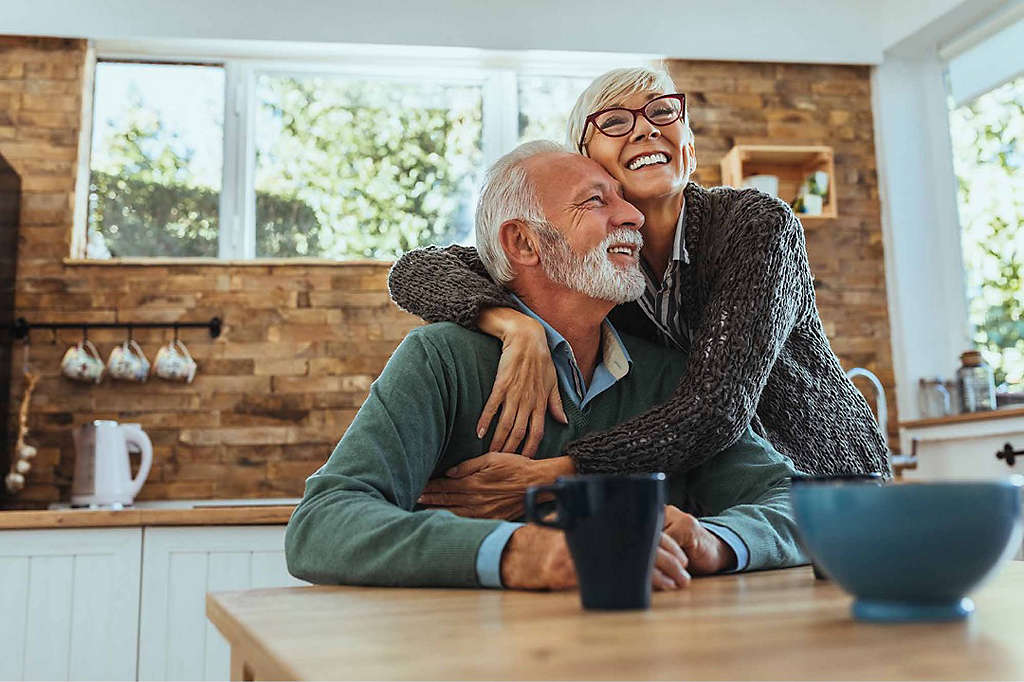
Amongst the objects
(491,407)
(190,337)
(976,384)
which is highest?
(190,337)

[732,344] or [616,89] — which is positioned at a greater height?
[616,89]

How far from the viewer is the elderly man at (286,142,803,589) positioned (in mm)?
891

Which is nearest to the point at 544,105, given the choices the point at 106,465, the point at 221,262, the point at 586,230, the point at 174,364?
the point at 221,262

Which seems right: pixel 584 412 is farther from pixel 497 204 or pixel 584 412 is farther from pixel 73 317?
pixel 73 317

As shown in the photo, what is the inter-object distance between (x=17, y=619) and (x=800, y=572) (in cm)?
211

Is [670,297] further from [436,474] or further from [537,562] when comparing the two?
[537,562]

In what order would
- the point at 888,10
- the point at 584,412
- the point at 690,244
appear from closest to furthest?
1. the point at 584,412
2. the point at 690,244
3. the point at 888,10

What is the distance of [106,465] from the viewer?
3.11 meters

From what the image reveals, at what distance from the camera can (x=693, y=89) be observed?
390 centimetres

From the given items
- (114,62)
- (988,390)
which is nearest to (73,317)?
(114,62)

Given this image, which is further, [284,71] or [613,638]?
[284,71]

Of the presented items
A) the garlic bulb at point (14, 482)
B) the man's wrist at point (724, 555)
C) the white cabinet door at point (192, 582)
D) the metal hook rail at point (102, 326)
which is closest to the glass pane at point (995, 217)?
the white cabinet door at point (192, 582)

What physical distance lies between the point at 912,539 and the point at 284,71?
11.8ft

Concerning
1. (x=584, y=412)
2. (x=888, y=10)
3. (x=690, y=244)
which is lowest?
(x=584, y=412)
